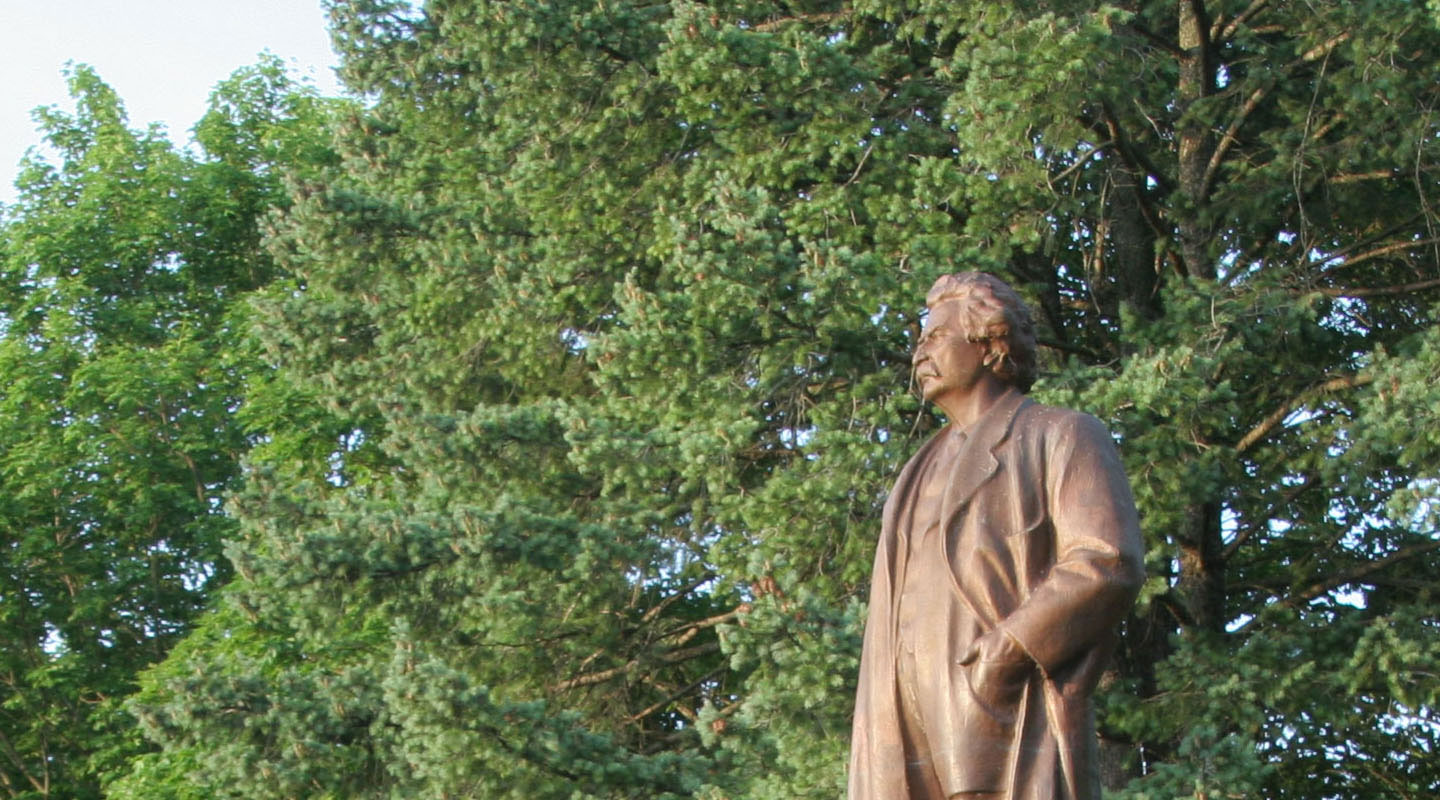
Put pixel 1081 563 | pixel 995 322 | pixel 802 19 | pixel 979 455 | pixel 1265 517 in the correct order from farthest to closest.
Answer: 1. pixel 802 19
2. pixel 1265 517
3. pixel 995 322
4. pixel 979 455
5. pixel 1081 563

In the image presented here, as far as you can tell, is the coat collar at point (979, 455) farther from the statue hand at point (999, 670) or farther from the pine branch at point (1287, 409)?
the pine branch at point (1287, 409)

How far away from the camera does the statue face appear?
5.57 m

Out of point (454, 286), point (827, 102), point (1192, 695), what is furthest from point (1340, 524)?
point (454, 286)

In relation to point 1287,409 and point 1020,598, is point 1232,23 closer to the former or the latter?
point 1287,409

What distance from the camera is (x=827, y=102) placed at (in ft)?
43.3

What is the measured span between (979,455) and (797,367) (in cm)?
800

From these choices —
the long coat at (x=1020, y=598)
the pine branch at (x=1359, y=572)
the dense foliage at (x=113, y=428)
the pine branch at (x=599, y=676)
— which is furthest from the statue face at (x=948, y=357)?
the dense foliage at (x=113, y=428)

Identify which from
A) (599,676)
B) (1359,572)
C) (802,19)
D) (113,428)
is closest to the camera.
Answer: (1359,572)

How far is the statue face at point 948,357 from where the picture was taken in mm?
5574

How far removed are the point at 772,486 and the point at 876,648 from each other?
274 inches

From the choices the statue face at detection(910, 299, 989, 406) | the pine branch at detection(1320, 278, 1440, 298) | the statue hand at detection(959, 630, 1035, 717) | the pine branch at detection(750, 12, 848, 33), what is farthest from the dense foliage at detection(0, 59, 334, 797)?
the statue hand at detection(959, 630, 1035, 717)

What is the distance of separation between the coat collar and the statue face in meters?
0.10

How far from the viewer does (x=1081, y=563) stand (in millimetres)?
5078

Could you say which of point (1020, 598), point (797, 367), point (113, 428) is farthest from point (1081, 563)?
point (113, 428)
